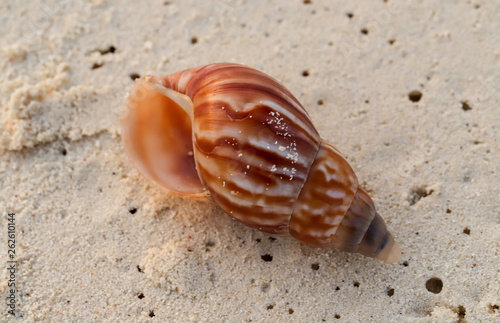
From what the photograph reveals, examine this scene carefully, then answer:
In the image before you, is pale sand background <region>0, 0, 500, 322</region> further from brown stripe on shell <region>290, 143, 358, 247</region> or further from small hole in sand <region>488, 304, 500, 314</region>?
brown stripe on shell <region>290, 143, 358, 247</region>

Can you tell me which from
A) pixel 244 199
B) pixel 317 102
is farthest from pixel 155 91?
pixel 317 102

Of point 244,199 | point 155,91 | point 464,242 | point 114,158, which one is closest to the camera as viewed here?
point 244,199

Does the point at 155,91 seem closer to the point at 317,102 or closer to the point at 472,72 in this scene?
the point at 317,102

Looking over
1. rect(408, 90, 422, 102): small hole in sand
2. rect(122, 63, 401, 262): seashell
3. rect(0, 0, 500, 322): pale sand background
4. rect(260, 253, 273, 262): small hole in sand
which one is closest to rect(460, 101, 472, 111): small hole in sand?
rect(0, 0, 500, 322): pale sand background

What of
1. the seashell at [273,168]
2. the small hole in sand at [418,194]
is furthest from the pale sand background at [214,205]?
the seashell at [273,168]

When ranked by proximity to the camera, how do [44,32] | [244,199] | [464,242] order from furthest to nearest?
1. [44,32]
2. [464,242]
3. [244,199]
